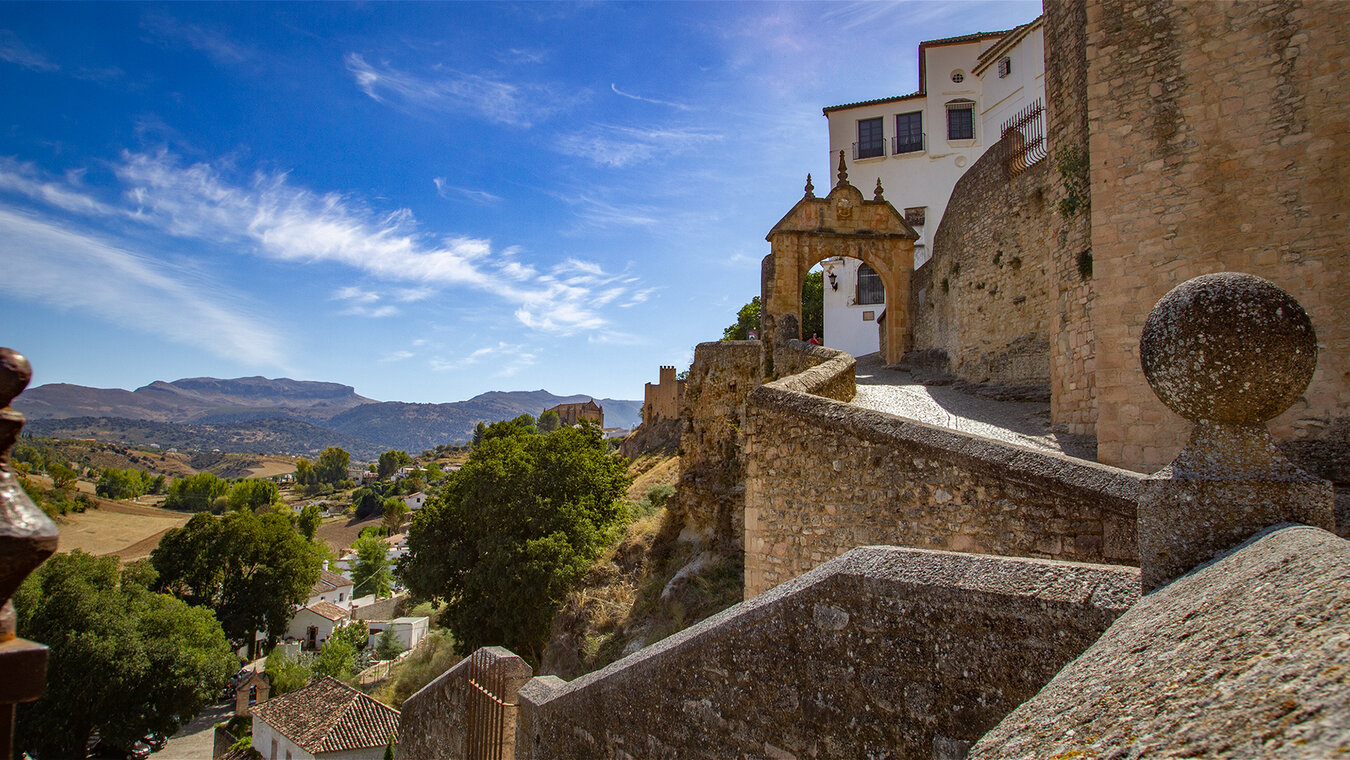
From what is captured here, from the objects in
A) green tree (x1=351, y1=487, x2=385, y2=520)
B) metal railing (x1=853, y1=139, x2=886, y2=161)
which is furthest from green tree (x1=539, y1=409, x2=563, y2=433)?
metal railing (x1=853, y1=139, x2=886, y2=161)

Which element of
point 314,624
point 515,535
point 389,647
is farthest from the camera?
point 314,624

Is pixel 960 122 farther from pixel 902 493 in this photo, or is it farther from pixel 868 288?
pixel 902 493

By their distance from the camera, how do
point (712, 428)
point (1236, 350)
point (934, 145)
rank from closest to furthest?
point (1236, 350) < point (712, 428) < point (934, 145)

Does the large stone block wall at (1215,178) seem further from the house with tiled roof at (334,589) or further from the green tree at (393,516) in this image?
the green tree at (393,516)

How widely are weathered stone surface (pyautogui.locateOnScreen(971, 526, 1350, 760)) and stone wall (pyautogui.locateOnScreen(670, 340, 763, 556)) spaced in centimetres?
1612

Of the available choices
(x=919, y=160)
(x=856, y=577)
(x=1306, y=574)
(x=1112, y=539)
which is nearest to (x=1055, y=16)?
(x=1112, y=539)

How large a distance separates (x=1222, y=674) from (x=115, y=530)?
3793 inches

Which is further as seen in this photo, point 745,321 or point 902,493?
point 745,321

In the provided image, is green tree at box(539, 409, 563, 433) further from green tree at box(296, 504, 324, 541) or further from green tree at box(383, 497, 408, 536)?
green tree at box(296, 504, 324, 541)

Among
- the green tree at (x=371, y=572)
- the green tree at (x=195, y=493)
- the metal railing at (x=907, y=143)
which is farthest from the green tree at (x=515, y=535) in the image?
the green tree at (x=195, y=493)

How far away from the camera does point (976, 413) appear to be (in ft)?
45.1

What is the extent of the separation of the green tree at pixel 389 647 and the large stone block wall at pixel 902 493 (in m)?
42.4

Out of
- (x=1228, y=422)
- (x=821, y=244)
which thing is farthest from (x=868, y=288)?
(x=1228, y=422)

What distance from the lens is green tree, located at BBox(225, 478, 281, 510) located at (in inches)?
4131
